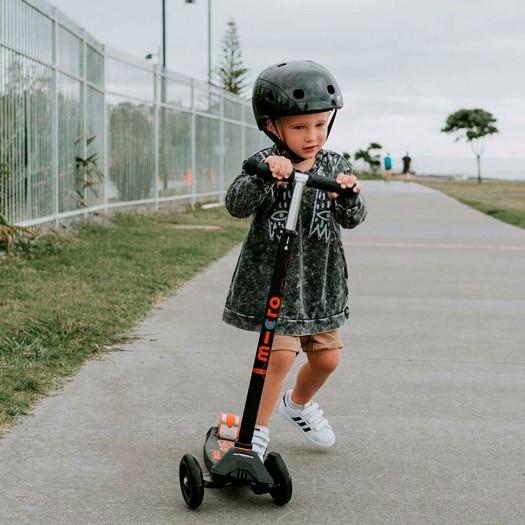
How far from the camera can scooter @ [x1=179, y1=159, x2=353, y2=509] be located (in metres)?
3.57

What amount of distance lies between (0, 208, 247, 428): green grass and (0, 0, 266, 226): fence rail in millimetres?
787

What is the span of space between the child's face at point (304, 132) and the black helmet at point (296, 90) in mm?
62

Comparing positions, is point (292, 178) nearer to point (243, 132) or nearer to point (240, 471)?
point (240, 471)

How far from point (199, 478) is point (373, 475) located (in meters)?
0.79

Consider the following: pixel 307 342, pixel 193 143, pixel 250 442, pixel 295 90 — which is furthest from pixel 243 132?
pixel 250 442

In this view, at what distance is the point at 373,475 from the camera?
4027 millimetres

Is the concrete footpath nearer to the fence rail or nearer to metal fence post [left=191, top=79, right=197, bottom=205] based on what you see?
the fence rail

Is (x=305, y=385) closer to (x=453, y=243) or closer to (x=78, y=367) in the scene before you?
(x=78, y=367)

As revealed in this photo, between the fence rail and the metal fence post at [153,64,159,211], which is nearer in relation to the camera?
the fence rail

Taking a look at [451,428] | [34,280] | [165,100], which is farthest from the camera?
[165,100]

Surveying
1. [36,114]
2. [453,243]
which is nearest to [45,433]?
[36,114]

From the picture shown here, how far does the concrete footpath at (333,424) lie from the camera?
364 cm

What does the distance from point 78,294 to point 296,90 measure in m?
4.39

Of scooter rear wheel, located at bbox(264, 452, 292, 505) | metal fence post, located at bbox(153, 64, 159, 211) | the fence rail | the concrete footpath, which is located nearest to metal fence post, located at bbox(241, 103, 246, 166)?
the fence rail
